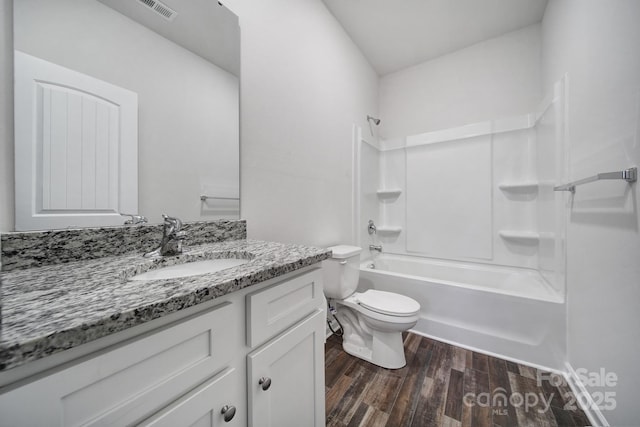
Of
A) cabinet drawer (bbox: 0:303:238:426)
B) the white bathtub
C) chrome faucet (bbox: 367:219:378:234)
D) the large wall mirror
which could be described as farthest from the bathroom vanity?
chrome faucet (bbox: 367:219:378:234)

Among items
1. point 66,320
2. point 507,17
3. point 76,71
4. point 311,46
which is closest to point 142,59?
point 76,71

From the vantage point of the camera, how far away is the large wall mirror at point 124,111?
700 mm

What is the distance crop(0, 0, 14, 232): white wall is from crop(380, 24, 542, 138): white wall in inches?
111

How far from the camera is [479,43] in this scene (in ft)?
7.58

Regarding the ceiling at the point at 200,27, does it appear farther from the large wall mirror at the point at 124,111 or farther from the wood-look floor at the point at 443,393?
the wood-look floor at the point at 443,393

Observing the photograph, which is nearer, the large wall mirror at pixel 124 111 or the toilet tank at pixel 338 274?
the large wall mirror at pixel 124 111

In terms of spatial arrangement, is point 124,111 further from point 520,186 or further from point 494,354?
point 520,186

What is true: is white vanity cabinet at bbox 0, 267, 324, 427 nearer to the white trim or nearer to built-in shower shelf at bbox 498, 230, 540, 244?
the white trim

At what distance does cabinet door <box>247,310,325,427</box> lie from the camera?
0.64 m

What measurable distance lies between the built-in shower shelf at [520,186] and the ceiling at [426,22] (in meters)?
1.44

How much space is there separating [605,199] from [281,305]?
1547mm

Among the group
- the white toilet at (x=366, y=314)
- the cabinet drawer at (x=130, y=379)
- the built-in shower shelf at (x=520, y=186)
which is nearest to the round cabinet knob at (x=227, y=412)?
the cabinet drawer at (x=130, y=379)

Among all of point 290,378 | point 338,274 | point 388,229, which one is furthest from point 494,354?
point 290,378

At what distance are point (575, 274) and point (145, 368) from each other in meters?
2.10
